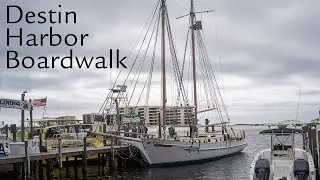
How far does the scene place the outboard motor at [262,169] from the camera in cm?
2417

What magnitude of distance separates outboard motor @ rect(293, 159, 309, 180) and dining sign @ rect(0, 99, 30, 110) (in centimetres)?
1908

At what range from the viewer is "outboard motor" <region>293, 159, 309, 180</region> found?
24.1 meters

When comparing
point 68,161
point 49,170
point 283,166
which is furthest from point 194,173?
point 283,166

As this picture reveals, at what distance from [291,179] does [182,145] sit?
2086 cm

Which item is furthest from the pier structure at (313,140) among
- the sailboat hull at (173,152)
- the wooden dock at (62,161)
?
the wooden dock at (62,161)

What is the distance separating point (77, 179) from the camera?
117ft

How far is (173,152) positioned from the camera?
143ft

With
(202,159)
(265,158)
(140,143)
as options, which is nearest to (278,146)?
(265,158)

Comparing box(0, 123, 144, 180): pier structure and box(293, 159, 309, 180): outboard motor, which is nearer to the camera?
box(293, 159, 309, 180): outboard motor

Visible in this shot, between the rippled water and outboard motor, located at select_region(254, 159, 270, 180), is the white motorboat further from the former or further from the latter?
the rippled water

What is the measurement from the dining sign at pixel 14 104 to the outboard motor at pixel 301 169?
19081 millimetres

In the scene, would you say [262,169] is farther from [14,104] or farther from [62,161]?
[62,161]

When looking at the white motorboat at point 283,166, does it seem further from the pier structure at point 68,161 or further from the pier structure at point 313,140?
the pier structure at point 68,161

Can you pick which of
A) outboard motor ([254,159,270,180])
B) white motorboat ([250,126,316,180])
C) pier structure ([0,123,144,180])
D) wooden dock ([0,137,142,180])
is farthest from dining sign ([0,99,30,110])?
outboard motor ([254,159,270,180])
